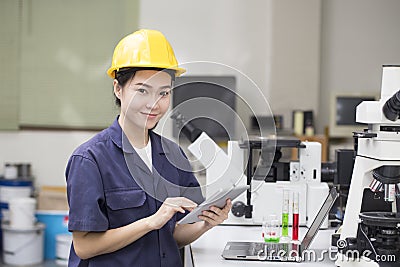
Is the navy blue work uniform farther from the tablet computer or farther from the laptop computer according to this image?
the laptop computer

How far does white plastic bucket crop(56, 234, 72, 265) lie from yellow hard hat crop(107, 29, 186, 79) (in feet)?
10.5

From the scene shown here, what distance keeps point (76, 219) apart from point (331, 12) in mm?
4055

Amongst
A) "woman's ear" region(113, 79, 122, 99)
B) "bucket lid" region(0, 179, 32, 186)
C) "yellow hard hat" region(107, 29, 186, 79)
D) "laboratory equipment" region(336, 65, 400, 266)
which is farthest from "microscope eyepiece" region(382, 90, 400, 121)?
"bucket lid" region(0, 179, 32, 186)

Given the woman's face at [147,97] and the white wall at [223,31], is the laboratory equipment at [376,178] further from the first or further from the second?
the white wall at [223,31]

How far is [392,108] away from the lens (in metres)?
1.55

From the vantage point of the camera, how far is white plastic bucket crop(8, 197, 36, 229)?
477cm

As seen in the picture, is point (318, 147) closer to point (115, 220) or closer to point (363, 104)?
point (363, 104)

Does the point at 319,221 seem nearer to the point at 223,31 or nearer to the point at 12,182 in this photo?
the point at 223,31

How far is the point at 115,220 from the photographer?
5.79 ft

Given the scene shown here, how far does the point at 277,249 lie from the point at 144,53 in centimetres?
74

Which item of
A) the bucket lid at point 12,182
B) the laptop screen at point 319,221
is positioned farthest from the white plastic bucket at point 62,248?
the laptop screen at point 319,221

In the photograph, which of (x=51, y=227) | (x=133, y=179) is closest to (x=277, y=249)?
(x=133, y=179)

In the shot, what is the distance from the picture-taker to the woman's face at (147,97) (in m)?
1.64

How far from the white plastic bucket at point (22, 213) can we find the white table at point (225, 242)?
2.65 meters
